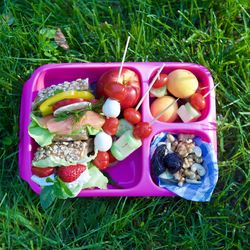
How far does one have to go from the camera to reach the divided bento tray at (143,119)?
185 centimetres

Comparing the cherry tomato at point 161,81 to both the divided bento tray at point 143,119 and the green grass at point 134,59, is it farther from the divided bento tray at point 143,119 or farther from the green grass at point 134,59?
the green grass at point 134,59

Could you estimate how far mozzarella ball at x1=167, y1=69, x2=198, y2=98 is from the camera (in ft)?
6.15

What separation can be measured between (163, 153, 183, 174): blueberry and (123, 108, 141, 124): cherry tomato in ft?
0.52

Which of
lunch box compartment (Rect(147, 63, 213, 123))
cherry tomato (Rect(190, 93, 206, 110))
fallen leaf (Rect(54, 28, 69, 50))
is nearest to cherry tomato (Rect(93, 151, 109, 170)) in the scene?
lunch box compartment (Rect(147, 63, 213, 123))

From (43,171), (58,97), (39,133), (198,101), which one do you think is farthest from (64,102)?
(198,101)

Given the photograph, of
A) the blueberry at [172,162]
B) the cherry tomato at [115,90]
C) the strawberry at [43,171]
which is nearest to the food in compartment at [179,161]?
the blueberry at [172,162]

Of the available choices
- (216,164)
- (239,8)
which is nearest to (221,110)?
(216,164)

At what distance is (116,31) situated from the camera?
6.78 feet

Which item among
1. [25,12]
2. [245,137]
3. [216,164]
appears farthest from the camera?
[25,12]

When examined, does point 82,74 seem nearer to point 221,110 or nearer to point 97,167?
point 97,167

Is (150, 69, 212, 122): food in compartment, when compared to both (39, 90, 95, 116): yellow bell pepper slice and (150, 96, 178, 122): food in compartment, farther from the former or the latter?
(39, 90, 95, 116): yellow bell pepper slice

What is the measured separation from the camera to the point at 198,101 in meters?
1.85

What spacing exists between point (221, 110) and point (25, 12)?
2.77 feet

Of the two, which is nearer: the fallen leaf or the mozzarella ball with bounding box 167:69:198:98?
the mozzarella ball with bounding box 167:69:198:98
